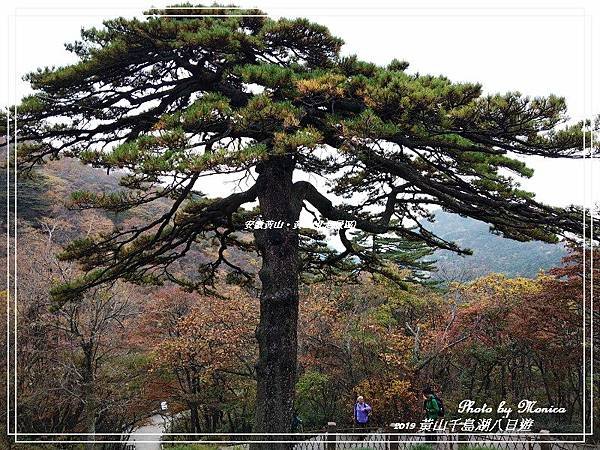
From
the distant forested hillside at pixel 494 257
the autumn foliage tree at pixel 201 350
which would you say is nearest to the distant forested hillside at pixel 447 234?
the distant forested hillside at pixel 494 257

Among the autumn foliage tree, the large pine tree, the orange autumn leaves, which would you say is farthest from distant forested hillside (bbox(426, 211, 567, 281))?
the large pine tree

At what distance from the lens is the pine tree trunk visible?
3955 millimetres

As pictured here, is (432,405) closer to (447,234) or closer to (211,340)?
(211,340)

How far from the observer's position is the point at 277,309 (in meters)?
4.00

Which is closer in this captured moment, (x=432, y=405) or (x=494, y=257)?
(x=432, y=405)

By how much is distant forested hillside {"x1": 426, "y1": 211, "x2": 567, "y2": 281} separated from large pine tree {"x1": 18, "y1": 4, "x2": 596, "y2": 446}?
758cm

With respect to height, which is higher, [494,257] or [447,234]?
[447,234]

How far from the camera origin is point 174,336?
29.6ft

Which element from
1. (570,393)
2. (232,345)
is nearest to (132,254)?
(232,345)

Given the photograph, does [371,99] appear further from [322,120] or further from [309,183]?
A: [309,183]

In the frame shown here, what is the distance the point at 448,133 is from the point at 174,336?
7120 millimetres

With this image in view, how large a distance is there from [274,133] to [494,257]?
15451 millimetres

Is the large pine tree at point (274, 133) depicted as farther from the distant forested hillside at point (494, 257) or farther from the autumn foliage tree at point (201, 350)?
the distant forested hillside at point (494, 257)

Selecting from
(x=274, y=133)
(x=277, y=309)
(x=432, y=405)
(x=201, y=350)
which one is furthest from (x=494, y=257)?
(x=274, y=133)
